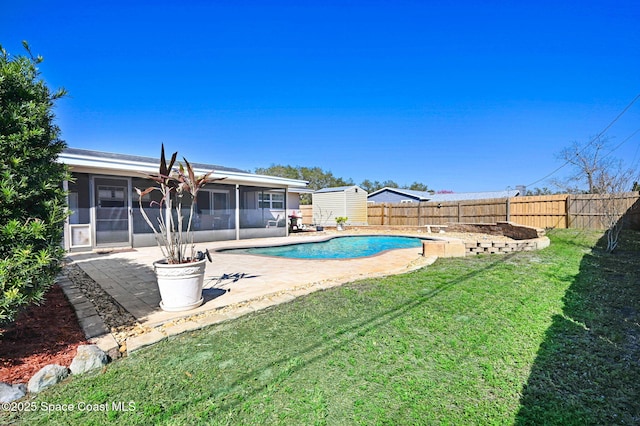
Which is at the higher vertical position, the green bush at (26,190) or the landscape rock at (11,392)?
the green bush at (26,190)

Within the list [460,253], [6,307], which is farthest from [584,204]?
[6,307]

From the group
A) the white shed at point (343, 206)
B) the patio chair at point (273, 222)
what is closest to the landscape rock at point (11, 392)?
the patio chair at point (273, 222)

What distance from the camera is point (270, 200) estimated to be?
1427 cm

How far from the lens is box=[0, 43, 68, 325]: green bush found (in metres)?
2.21

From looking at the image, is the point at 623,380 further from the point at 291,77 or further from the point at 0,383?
the point at 291,77

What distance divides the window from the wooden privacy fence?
31.4ft

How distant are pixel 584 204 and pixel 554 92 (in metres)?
5.73

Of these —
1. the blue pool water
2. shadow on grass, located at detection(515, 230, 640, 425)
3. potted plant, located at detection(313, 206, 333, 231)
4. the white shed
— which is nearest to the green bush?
shadow on grass, located at detection(515, 230, 640, 425)

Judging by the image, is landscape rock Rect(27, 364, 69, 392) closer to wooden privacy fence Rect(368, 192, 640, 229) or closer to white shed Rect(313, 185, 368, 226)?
wooden privacy fence Rect(368, 192, 640, 229)

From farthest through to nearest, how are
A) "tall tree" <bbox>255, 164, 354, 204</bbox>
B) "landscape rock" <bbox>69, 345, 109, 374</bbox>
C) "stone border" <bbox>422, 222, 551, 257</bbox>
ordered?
"tall tree" <bbox>255, 164, 354, 204</bbox> < "stone border" <bbox>422, 222, 551, 257</bbox> < "landscape rock" <bbox>69, 345, 109, 374</bbox>

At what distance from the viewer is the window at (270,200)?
46.0 ft

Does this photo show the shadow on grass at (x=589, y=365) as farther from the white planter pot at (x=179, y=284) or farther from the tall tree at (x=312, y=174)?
the tall tree at (x=312, y=174)

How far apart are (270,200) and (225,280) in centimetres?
904

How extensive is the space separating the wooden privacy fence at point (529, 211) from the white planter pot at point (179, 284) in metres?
9.99
